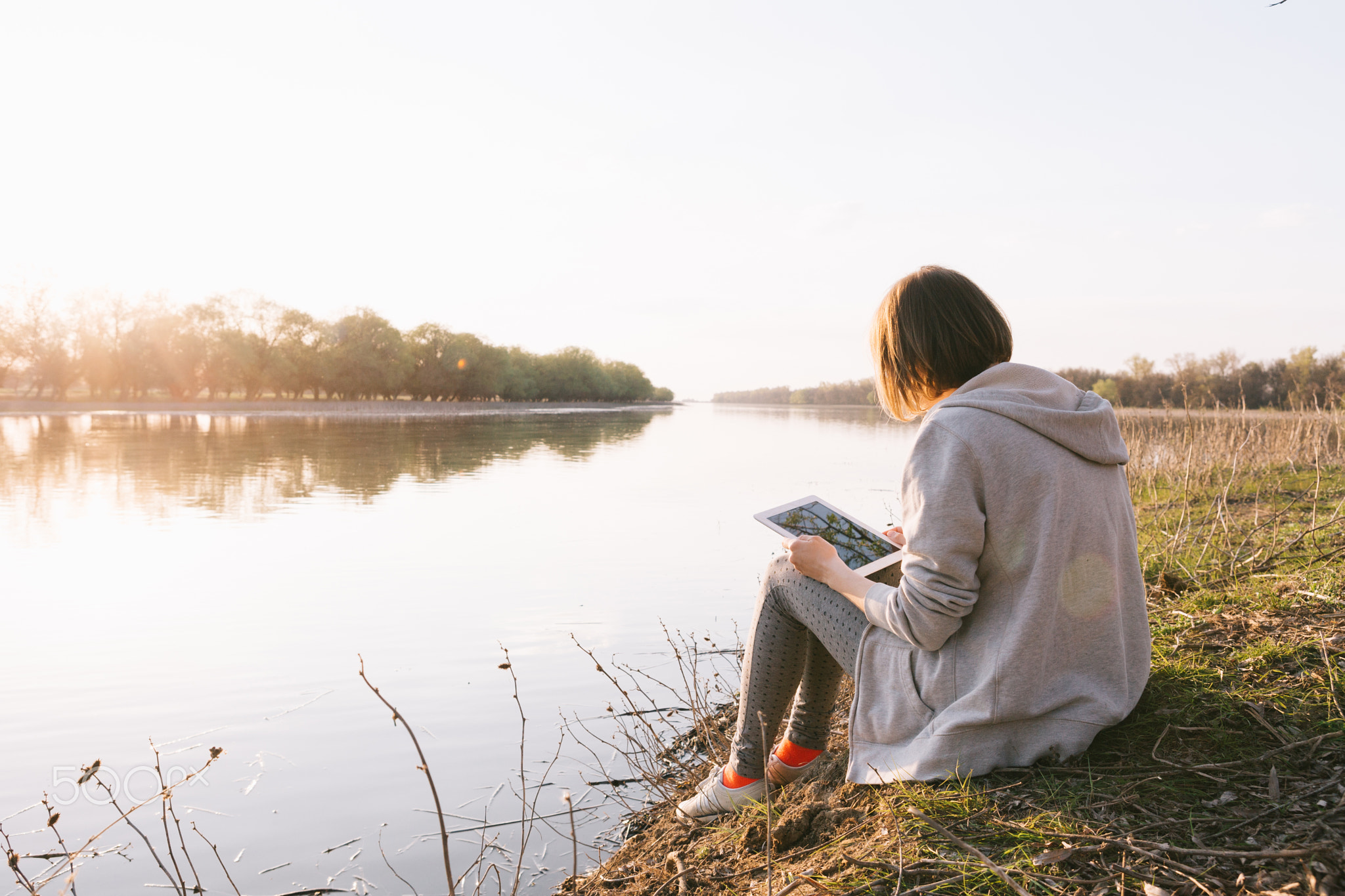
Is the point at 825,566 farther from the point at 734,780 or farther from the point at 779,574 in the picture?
the point at 734,780

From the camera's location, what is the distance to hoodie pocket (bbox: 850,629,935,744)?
1.91 m

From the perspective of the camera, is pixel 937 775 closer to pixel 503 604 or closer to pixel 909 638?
pixel 909 638

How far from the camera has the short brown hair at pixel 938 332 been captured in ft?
6.31

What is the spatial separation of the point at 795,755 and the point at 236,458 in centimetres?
1818

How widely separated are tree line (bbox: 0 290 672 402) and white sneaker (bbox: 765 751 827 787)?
5710cm

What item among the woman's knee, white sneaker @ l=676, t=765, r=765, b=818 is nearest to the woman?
the woman's knee

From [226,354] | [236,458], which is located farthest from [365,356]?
[236,458]

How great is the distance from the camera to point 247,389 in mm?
55812

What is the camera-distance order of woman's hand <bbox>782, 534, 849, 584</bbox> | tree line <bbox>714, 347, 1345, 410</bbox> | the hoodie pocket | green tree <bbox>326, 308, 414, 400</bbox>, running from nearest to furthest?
the hoodie pocket < woman's hand <bbox>782, 534, 849, 584</bbox> < tree line <bbox>714, 347, 1345, 410</bbox> < green tree <bbox>326, 308, 414, 400</bbox>

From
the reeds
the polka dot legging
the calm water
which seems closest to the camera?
the polka dot legging

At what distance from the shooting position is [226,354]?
51.8 meters

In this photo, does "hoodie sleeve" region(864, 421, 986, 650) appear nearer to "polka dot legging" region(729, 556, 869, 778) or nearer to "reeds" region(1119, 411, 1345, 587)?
"polka dot legging" region(729, 556, 869, 778)

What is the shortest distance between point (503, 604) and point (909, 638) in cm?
510

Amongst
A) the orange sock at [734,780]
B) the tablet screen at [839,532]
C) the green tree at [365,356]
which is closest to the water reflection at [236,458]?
the orange sock at [734,780]
